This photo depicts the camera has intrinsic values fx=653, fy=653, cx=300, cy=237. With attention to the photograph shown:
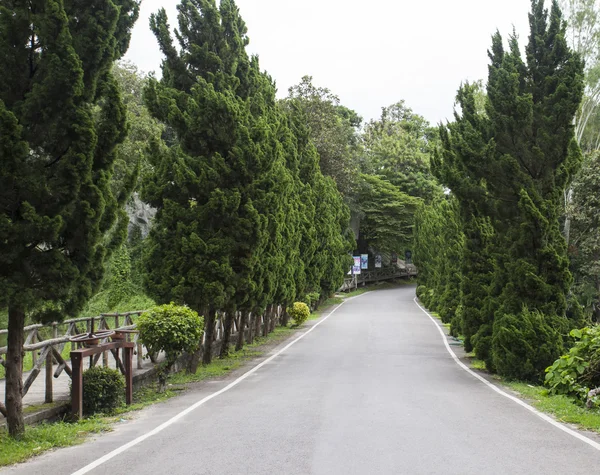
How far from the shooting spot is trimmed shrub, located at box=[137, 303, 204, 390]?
40.3ft

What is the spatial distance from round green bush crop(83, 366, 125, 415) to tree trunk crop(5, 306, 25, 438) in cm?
199

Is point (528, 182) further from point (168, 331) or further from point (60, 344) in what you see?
point (60, 344)

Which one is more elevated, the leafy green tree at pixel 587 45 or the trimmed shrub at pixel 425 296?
the leafy green tree at pixel 587 45

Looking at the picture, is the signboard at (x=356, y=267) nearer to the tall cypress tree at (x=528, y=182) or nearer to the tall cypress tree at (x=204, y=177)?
the tall cypress tree at (x=204, y=177)

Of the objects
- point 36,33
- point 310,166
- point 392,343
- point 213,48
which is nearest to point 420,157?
point 310,166

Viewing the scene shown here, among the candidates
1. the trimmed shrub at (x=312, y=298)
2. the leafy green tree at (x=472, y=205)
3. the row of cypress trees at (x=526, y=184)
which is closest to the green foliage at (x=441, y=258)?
the leafy green tree at (x=472, y=205)

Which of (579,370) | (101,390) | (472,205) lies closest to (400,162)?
(472,205)

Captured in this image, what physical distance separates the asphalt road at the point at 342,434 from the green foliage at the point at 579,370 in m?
1.10

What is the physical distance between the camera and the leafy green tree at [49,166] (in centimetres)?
759

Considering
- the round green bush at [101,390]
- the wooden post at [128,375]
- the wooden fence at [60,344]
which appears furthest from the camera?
the wooden post at [128,375]

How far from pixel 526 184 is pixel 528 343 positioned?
12.6 ft

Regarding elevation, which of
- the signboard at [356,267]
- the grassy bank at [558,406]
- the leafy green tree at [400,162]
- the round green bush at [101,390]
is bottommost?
the grassy bank at [558,406]

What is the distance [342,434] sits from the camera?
8.09 meters

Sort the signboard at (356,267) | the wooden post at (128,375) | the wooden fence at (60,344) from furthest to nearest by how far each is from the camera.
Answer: the signboard at (356,267) < the wooden post at (128,375) < the wooden fence at (60,344)
